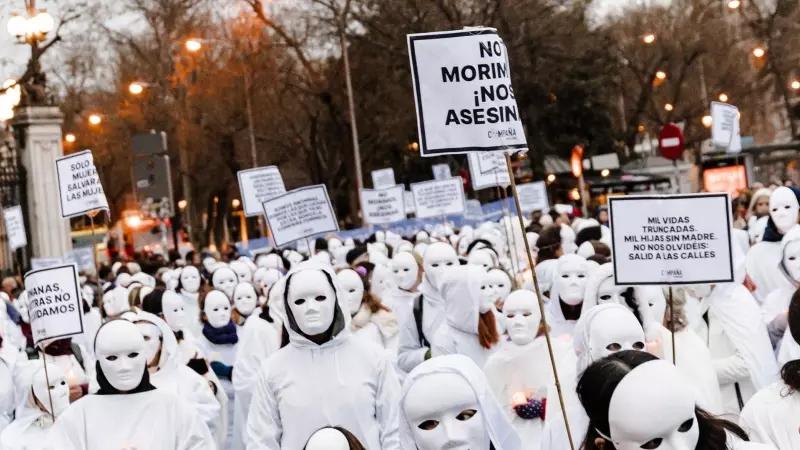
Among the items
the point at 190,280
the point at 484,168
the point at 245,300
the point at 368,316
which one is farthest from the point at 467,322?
the point at 484,168

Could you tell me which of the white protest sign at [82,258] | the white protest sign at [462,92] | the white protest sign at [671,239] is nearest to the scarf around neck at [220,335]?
the white protest sign at [671,239]

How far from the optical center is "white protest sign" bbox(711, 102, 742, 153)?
19609 mm

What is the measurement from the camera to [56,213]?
25125 mm

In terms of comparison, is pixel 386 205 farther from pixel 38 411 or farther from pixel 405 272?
pixel 38 411

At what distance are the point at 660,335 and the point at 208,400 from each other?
10.7 feet

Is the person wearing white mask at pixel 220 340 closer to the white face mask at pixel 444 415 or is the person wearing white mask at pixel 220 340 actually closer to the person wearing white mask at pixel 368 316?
the person wearing white mask at pixel 368 316

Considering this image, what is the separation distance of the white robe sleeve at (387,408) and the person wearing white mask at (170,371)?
81.7 inches

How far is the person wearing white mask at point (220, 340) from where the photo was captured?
1121 centimetres

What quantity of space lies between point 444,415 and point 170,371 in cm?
423

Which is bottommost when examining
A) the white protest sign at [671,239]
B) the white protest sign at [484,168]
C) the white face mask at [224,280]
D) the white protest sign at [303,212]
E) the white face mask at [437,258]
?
the white face mask at [224,280]

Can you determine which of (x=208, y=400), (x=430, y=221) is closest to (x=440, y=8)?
(x=430, y=221)

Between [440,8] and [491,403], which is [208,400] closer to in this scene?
[491,403]

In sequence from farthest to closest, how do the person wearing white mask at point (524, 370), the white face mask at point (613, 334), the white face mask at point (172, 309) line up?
the white face mask at point (172, 309) < the person wearing white mask at point (524, 370) < the white face mask at point (613, 334)

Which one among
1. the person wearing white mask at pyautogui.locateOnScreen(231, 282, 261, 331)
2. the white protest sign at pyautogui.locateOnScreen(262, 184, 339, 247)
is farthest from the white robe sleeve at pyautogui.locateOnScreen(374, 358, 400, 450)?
the white protest sign at pyautogui.locateOnScreen(262, 184, 339, 247)
